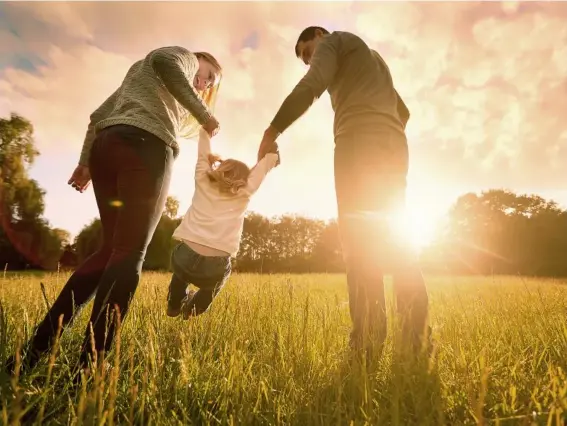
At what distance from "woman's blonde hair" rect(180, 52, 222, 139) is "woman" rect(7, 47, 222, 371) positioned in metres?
0.34

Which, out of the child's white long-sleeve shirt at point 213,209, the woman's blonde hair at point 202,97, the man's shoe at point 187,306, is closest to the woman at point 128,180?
the woman's blonde hair at point 202,97

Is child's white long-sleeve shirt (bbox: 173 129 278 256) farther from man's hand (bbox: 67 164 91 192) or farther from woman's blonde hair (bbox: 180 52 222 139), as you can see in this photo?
man's hand (bbox: 67 164 91 192)

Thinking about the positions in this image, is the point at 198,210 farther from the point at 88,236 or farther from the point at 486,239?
the point at 486,239

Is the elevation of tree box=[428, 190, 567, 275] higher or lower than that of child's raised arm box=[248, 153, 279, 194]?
higher

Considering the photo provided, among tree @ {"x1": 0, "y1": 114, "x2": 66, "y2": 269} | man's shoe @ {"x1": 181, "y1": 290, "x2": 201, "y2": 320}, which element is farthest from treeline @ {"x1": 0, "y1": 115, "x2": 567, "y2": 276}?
man's shoe @ {"x1": 181, "y1": 290, "x2": 201, "y2": 320}

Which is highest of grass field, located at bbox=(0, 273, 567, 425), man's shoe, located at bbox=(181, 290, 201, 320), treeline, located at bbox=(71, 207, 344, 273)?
treeline, located at bbox=(71, 207, 344, 273)

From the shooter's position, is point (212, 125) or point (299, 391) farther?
point (212, 125)

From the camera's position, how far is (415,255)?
8.18ft

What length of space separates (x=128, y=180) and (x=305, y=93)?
1370mm

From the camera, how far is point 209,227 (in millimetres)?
3145

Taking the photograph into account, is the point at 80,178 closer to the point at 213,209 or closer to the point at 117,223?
the point at 117,223

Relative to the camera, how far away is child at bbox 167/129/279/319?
122 inches

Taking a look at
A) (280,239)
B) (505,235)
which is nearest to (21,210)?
(280,239)

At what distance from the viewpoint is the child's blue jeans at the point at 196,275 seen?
3084 mm
